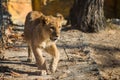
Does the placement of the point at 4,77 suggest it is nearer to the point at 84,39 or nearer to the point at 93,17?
the point at 84,39

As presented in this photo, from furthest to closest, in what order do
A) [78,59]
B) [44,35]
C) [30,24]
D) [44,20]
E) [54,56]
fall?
[78,59] < [30,24] < [54,56] < [44,35] < [44,20]

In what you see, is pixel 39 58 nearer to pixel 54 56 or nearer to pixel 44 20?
pixel 54 56

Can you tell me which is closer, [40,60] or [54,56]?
[40,60]

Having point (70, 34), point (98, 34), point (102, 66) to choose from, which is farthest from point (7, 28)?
point (102, 66)

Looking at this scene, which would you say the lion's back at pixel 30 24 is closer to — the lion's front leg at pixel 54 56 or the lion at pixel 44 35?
the lion at pixel 44 35

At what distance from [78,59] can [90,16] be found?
86.4 inches

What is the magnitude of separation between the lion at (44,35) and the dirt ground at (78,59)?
27 centimetres

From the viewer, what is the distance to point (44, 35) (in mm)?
7102

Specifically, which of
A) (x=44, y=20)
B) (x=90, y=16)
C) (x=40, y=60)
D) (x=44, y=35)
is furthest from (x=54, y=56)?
(x=90, y=16)

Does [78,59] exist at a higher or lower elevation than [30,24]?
lower

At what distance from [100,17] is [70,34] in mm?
883

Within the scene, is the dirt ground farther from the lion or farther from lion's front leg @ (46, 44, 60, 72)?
the lion

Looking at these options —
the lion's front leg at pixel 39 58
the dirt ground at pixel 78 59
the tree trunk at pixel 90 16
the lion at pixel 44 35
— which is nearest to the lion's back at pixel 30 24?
the lion at pixel 44 35

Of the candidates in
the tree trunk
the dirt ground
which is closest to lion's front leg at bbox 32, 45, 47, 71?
the dirt ground
